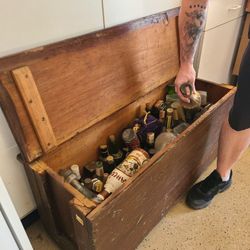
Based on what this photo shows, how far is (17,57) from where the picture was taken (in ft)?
2.11

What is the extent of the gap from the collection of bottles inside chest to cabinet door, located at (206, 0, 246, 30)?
394 mm

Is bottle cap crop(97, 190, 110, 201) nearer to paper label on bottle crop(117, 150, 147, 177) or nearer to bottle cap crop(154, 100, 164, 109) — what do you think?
paper label on bottle crop(117, 150, 147, 177)

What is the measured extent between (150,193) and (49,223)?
14.7 inches

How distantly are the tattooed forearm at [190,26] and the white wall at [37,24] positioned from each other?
0.41 ft

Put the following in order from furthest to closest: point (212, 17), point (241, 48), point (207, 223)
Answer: point (241, 48), point (212, 17), point (207, 223)

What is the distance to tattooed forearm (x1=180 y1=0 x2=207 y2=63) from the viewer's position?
0.93m

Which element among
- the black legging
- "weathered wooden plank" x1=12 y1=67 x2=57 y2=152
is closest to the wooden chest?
"weathered wooden plank" x1=12 y1=67 x2=57 y2=152

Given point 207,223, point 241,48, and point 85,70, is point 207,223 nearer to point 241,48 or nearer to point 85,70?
point 85,70

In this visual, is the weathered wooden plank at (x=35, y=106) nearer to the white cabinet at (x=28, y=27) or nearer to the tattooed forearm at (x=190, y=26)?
the white cabinet at (x=28, y=27)

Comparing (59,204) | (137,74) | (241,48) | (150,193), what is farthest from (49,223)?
(241,48)

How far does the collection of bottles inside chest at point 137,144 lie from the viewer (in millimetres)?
812

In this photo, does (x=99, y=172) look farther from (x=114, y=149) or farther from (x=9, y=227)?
(x=9, y=227)

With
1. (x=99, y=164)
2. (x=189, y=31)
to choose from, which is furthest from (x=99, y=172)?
(x=189, y=31)

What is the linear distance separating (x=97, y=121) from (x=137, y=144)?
0.19 meters
